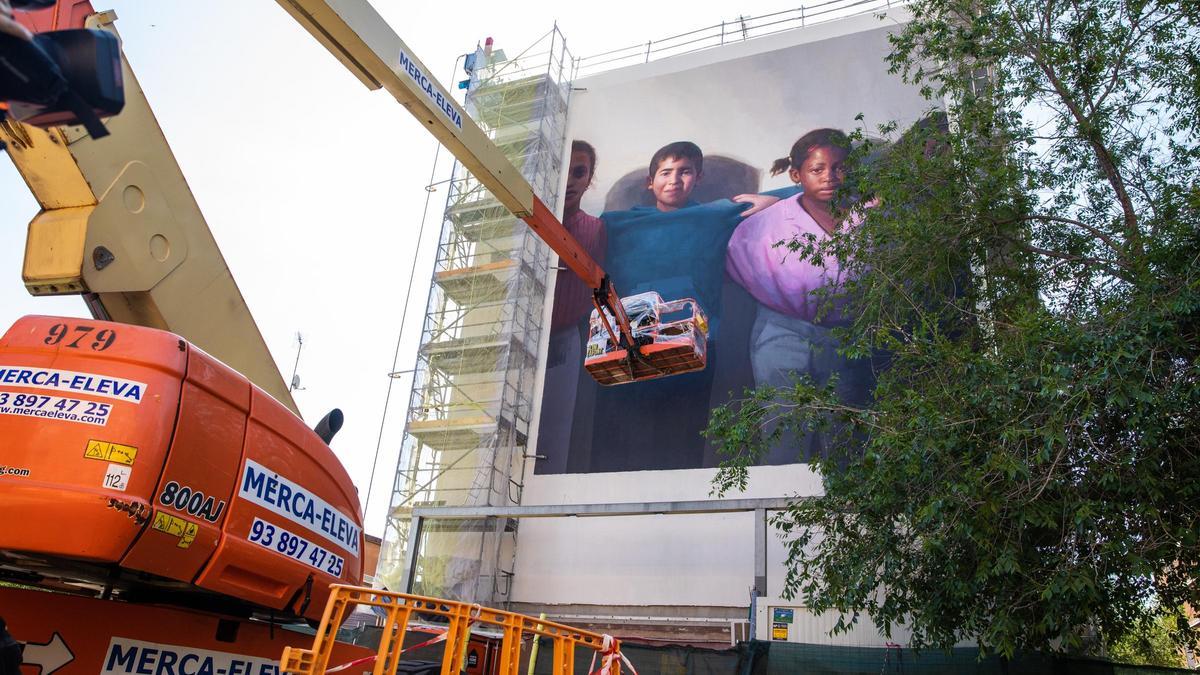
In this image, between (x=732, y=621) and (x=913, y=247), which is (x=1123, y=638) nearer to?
(x=913, y=247)

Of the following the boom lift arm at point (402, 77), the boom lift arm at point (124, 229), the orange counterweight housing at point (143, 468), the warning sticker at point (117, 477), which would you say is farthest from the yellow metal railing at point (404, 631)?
the boom lift arm at point (402, 77)

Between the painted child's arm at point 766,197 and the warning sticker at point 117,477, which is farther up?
the painted child's arm at point 766,197

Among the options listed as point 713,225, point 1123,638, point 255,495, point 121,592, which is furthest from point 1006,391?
point 713,225

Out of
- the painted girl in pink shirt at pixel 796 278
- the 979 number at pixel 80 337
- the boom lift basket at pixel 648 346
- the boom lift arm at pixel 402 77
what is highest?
the painted girl in pink shirt at pixel 796 278

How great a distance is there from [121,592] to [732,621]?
14568 millimetres

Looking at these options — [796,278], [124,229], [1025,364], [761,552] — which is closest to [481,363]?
[796,278]

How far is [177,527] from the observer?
4535mm

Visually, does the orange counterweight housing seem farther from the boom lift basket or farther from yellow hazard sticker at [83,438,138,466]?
the boom lift basket

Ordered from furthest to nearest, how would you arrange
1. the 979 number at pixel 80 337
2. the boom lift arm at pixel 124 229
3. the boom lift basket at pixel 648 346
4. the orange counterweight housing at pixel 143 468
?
the boom lift basket at pixel 648 346 → the boom lift arm at pixel 124 229 → the 979 number at pixel 80 337 → the orange counterweight housing at pixel 143 468

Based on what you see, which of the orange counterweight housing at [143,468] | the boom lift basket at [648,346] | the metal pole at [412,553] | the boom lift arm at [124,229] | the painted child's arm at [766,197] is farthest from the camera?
the painted child's arm at [766,197]

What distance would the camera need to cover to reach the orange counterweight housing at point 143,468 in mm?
4227

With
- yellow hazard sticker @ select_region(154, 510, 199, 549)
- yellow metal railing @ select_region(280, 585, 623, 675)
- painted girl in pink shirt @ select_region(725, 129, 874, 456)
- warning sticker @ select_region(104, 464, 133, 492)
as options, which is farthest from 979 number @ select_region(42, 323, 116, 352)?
painted girl in pink shirt @ select_region(725, 129, 874, 456)

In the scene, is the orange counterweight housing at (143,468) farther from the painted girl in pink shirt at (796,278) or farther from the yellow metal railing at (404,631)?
the painted girl in pink shirt at (796,278)

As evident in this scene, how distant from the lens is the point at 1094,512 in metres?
8.83
